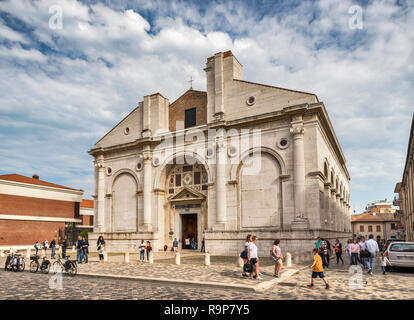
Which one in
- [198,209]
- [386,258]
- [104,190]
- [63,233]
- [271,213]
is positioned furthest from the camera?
[63,233]

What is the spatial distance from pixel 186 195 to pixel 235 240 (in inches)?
269

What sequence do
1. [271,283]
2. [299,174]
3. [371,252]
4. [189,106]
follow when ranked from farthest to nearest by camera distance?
[189,106] → [299,174] → [371,252] → [271,283]

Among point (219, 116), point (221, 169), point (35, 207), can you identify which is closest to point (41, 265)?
point (221, 169)

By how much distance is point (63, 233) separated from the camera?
4388 centimetres

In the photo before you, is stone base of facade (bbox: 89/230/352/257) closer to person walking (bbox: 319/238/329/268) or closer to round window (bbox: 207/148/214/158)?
person walking (bbox: 319/238/329/268)

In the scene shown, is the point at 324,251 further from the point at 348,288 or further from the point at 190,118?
the point at 190,118

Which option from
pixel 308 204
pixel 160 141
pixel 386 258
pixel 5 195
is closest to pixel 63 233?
pixel 5 195

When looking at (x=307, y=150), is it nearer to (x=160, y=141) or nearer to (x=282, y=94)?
(x=282, y=94)

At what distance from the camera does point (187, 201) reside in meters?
30.0

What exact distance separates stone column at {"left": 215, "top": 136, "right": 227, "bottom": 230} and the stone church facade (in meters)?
0.07

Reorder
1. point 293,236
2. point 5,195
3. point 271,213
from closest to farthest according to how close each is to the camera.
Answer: point 293,236
point 271,213
point 5,195

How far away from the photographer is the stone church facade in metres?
23.8

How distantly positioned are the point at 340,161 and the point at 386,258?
25.1m

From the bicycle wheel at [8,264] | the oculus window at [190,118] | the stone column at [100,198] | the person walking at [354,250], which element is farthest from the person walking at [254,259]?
the stone column at [100,198]
